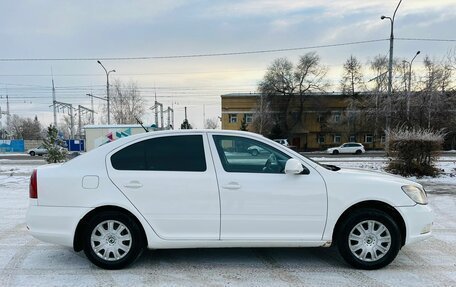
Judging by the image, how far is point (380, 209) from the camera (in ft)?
14.7

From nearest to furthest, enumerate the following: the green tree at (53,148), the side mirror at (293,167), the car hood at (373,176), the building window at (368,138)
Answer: the side mirror at (293,167)
the car hood at (373,176)
the green tree at (53,148)
the building window at (368,138)

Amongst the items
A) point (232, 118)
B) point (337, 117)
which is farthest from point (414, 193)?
point (232, 118)

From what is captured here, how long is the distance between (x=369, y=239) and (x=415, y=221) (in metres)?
0.60

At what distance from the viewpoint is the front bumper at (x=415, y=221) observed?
4.43 meters

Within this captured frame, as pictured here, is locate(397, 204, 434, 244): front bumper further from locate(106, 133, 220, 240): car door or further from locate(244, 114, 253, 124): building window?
locate(244, 114, 253, 124): building window

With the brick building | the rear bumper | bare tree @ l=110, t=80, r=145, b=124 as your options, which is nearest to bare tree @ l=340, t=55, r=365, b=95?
the brick building

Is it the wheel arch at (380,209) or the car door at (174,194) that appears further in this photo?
the wheel arch at (380,209)

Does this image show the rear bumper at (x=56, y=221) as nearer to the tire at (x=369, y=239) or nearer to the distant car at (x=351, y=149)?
the tire at (x=369, y=239)

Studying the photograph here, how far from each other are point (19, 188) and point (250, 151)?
9.86 meters

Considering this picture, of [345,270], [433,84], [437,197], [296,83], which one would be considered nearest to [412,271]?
[345,270]

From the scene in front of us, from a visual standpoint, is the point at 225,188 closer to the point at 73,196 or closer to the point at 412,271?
the point at 73,196

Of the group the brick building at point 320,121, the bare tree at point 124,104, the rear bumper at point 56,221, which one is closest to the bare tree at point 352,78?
the brick building at point 320,121

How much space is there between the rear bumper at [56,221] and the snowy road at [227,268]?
17.2 inches

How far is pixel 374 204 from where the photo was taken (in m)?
4.49
